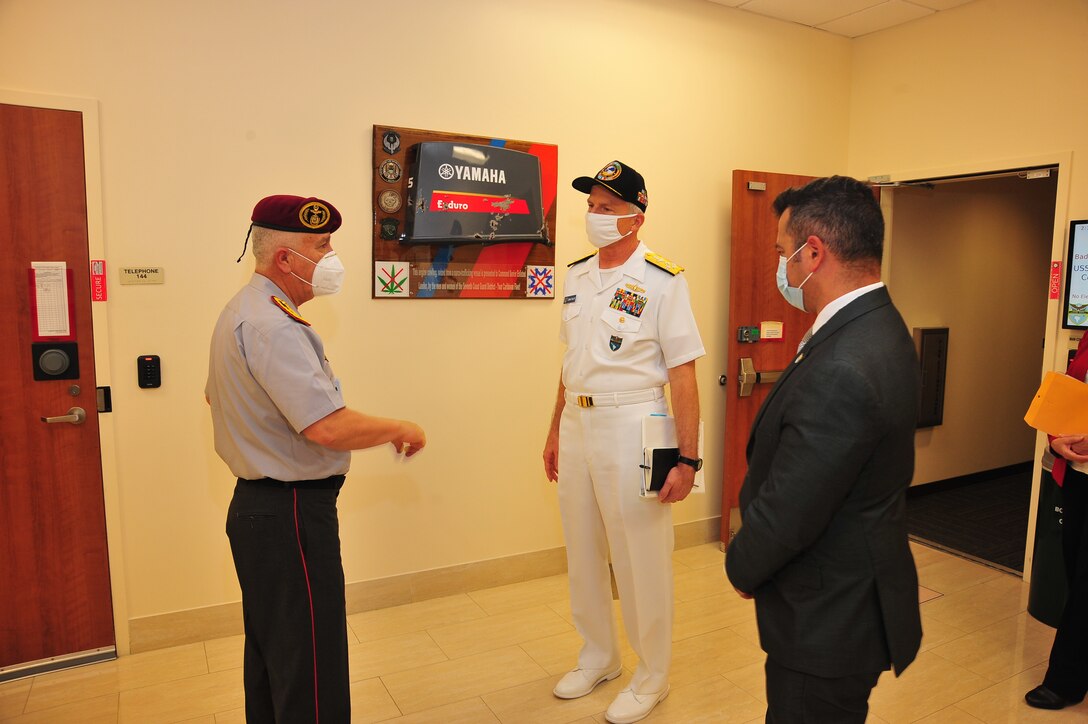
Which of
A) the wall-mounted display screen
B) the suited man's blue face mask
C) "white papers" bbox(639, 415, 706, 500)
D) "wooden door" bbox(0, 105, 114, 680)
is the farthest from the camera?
the wall-mounted display screen

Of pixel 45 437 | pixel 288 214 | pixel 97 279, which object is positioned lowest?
pixel 45 437

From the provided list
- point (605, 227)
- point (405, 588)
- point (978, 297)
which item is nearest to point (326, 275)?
point (605, 227)

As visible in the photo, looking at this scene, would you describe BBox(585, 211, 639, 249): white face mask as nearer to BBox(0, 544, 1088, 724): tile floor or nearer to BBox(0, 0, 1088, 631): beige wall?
BBox(0, 0, 1088, 631): beige wall

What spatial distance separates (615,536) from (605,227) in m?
1.09

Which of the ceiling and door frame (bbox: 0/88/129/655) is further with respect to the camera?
the ceiling

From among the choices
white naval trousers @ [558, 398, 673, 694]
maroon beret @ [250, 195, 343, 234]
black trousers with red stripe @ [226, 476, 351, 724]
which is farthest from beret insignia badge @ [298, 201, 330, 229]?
white naval trousers @ [558, 398, 673, 694]

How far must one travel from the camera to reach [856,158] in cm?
463

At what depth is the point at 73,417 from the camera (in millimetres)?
2781

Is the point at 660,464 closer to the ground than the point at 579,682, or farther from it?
farther from it

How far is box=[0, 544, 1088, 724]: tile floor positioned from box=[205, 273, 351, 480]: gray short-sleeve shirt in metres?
1.20

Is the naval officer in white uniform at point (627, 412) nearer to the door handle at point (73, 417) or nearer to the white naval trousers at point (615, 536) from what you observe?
the white naval trousers at point (615, 536)

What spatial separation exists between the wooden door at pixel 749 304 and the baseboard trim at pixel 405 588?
0.45m

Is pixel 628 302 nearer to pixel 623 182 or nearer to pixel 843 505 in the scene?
pixel 623 182

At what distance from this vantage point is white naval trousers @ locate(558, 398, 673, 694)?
2.44 m
